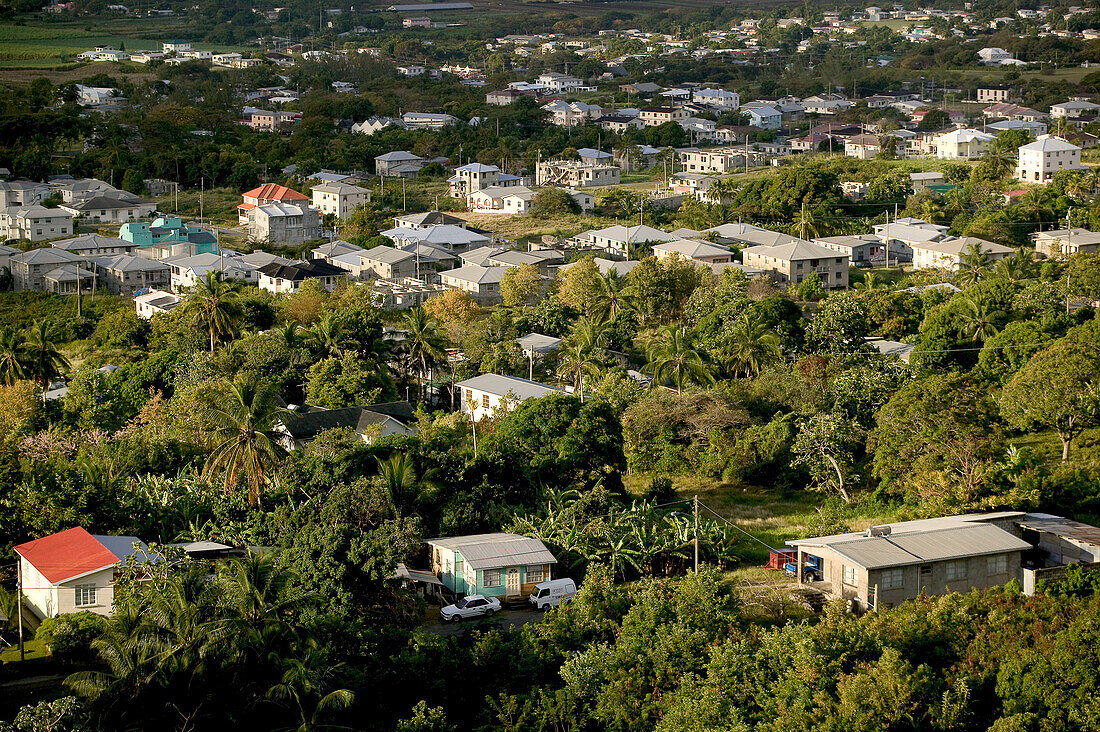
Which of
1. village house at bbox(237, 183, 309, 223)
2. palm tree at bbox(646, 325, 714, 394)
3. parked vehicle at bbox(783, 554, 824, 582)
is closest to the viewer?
parked vehicle at bbox(783, 554, 824, 582)

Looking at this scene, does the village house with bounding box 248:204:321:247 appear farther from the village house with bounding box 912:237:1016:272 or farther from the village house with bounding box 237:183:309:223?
the village house with bounding box 912:237:1016:272

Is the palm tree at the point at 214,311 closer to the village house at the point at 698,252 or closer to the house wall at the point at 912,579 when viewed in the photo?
the village house at the point at 698,252

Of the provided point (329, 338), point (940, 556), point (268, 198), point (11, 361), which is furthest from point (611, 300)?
point (268, 198)

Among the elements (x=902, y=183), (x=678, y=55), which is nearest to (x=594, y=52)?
(x=678, y=55)

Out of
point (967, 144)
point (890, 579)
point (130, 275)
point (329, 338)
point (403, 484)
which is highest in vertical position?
point (403, 484)

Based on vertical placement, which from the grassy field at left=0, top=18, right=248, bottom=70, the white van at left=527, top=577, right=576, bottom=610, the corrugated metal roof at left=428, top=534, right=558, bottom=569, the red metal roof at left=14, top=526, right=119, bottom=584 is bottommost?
the white van at left=527, top=577, right=576, bottom=610

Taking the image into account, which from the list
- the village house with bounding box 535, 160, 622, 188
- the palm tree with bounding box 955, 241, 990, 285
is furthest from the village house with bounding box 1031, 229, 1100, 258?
the village house with bounding box 535, 160, 622, 188

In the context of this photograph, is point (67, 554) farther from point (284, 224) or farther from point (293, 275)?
point (284, 224)
